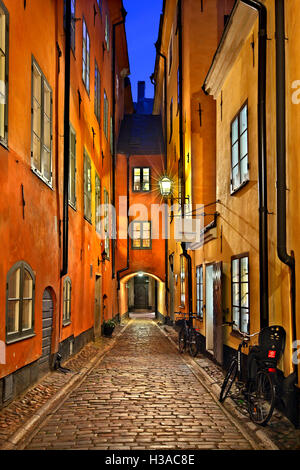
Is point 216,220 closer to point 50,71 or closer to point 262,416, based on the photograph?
point 50,71

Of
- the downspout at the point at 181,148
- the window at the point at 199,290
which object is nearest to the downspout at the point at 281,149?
the window at the point at 199,290

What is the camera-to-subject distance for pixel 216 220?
11.6m

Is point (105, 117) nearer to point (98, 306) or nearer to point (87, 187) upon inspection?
point (87, 187)

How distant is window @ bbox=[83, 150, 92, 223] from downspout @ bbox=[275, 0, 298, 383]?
8.74 meters

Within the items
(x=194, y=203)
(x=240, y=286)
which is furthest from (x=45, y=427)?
(x=194, y=203)

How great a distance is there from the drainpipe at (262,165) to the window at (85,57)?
8.04 m

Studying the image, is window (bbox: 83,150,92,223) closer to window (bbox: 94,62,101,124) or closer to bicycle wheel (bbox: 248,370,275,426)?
window (bbox: 94,62,101,124)

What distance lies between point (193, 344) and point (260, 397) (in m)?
6.94

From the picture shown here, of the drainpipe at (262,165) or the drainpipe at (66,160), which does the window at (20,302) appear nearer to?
the drainpipe at (66,160)

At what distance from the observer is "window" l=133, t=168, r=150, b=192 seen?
27.3 metres

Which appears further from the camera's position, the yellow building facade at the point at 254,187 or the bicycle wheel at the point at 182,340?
the bicycle wheel at the point at 182,340

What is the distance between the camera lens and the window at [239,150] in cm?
908

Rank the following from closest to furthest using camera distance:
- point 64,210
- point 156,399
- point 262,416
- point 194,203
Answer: point 262,416 < point 156,399 < point 64,210 < point 194,203

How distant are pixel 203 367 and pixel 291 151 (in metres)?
6.35
